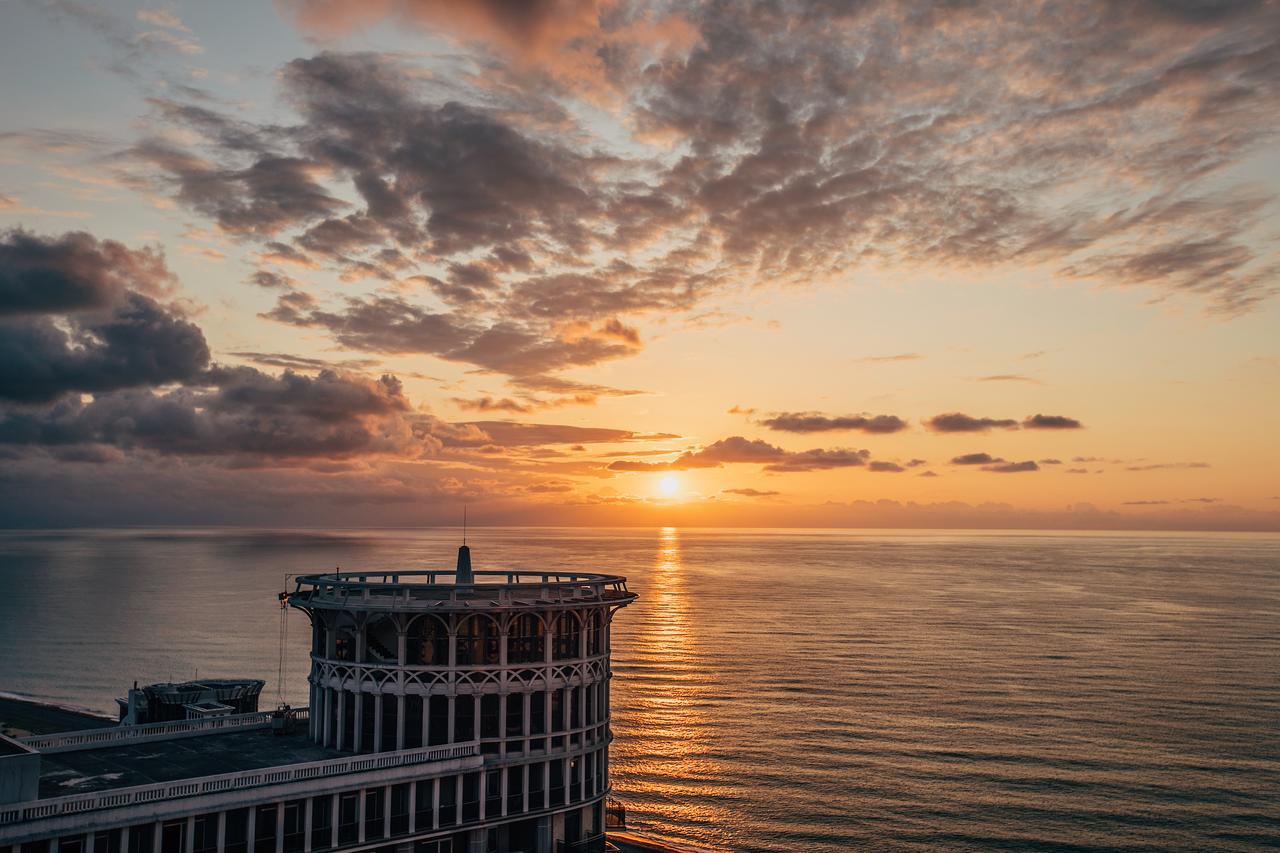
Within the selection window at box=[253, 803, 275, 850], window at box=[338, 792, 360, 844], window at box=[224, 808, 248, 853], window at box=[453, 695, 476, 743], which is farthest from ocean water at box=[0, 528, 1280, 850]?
window at box=[224, 808, 248, 853]

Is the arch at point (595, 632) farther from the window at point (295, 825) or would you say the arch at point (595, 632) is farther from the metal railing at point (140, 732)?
Result: the metal railing at point (140, 732)

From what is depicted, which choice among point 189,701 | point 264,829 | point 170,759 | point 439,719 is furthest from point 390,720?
point 189,701

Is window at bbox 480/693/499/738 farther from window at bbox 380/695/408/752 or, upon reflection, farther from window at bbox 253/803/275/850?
window at bbox 253/803/275/850

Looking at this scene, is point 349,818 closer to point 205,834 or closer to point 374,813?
point 374,813

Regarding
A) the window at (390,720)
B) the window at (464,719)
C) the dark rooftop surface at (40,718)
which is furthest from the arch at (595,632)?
the dark rooftop surface at (40,718)

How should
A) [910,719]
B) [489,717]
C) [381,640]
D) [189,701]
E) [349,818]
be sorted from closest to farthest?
[349,818], [489,717], [381,640], [189,701], [910,719]

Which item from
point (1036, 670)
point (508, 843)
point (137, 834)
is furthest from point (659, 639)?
point (137, 834)

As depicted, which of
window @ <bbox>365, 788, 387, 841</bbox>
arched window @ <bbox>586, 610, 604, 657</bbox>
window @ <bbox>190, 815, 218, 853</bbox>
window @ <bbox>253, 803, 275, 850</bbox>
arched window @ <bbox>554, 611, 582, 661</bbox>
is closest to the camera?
window @ <bbox>190, 815, 218, 853</bbox>
